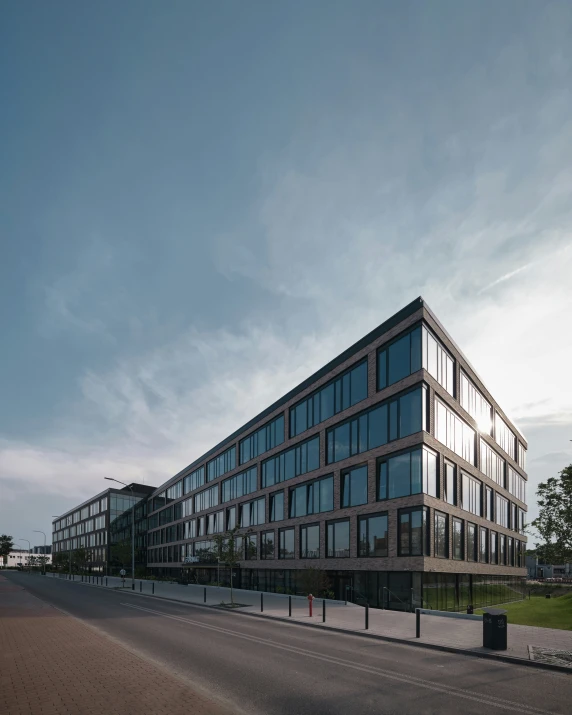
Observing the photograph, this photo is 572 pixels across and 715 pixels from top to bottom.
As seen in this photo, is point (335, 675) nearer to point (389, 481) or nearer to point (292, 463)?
point (389, 481)

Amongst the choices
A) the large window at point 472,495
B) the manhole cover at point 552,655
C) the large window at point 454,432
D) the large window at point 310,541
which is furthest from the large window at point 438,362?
the manhole cover at point 552,655

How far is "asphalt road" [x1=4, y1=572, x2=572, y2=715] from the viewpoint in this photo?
36.4ft

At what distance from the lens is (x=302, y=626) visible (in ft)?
79.5

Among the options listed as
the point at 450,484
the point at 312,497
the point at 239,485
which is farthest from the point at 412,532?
the point at 239,485

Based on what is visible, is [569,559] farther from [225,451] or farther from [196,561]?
[196,561]

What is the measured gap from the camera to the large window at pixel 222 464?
217 feet

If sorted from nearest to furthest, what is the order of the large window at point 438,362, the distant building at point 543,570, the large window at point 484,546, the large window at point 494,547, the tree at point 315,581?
1. the large window at point 438,362
2. the tree at point 315,581
3. the large window at point 484,546
4. the large window at point 494,547
5. the distant building at point 543,570

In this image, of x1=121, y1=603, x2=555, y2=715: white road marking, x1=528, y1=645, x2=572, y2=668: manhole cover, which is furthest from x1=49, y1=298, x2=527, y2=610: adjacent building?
x1=121, y1=603, x2=555, y2=715: white road marking

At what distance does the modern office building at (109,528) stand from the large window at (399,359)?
6944 cm

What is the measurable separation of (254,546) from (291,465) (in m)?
11.5

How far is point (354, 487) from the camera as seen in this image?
38.7 metres

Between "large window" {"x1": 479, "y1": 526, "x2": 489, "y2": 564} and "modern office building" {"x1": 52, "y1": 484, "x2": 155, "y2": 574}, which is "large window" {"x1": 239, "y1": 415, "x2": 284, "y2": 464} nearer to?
"large window" {"x1": 479, "y1": 526, "x2": 489, "y2": 564}

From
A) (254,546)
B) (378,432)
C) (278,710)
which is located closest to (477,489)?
(378,432)

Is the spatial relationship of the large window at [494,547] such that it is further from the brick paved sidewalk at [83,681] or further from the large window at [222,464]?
the brick paved sidewalk at [83,681]
